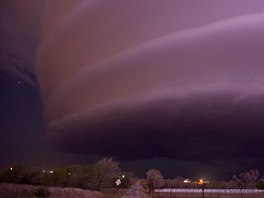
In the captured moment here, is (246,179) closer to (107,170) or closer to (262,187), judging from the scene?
(262,187)

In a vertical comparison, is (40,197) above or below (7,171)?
below

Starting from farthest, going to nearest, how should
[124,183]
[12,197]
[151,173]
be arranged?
[151,173] → [124,183] → [12,197]

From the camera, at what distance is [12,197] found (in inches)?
1286

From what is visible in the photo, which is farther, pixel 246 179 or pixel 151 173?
pixel 246 179

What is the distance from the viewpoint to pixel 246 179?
186 metres

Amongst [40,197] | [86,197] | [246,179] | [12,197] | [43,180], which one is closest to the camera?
[12,197]

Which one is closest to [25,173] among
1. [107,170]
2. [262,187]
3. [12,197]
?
[107,170]

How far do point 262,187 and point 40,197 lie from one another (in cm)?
11157

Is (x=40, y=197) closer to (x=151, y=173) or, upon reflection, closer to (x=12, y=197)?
(x=12, y=197)

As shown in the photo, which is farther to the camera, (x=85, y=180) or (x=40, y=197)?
(x=85, y=180)

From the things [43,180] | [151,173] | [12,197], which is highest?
[151,173]

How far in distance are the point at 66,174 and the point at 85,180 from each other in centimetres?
791

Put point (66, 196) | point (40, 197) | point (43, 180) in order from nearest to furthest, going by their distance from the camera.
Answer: point (40, 197) → point (66, 196) → point (43, 180)

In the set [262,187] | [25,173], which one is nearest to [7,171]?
[25,173]
